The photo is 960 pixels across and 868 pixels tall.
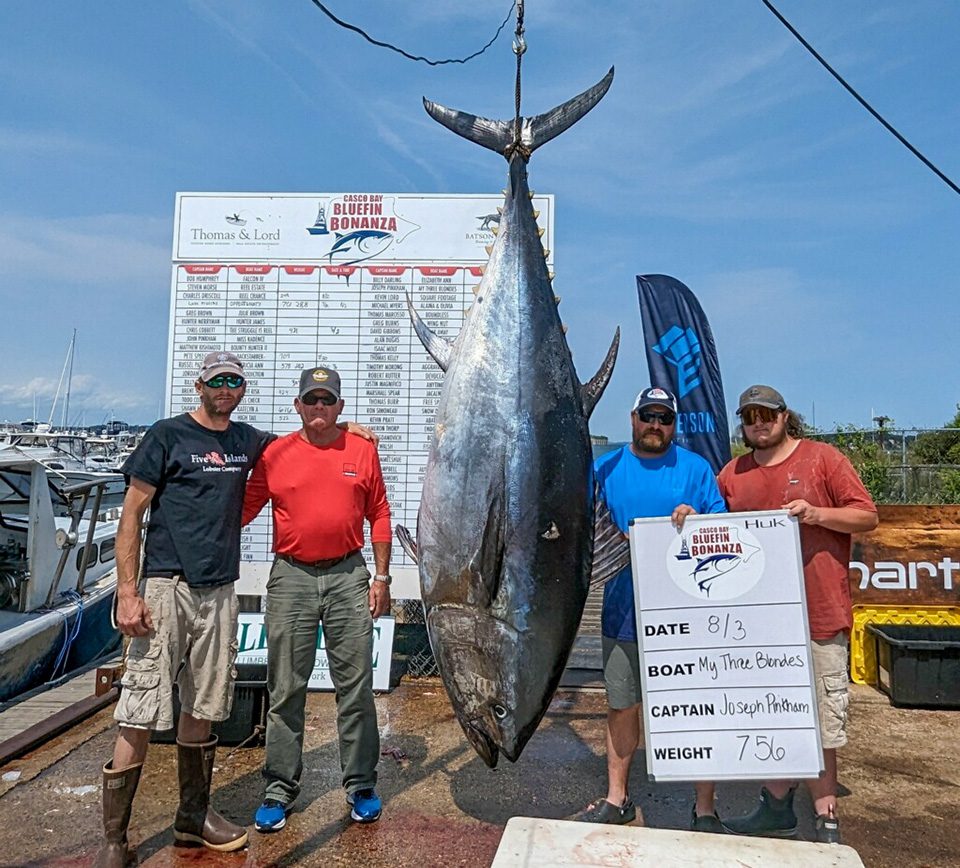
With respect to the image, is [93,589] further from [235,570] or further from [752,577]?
[752,577]

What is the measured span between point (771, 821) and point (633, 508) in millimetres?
1210

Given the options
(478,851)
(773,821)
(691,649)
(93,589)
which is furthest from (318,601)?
(93,589)

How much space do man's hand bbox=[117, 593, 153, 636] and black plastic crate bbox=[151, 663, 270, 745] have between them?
1.21 m

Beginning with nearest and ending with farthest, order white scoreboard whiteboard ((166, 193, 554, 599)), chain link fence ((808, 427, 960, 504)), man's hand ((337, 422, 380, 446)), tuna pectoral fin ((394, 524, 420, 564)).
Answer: tuna pectoral fin ((394, 524, 420, 564)) < man's hand ((337, 422, 380, 446)) < white scoreboard whiteboard ((166, 193, 554, 599)) < chain link fence ((808, 427, 960, 504))

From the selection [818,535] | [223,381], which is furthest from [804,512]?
[223,381]

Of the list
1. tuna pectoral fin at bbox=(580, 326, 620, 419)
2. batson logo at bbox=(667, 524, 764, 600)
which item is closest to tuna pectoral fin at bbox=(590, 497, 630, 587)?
batson logo at bbox=(667, 524, 764, 600)

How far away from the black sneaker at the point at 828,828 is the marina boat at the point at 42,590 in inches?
170

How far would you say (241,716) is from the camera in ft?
12.1

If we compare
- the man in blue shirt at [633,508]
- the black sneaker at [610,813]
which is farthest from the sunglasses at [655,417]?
the black sneaker at [610,813]

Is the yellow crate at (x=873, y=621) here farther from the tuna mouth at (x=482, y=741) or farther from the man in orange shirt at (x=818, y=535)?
the tuna mouth at (x=482, y=741)

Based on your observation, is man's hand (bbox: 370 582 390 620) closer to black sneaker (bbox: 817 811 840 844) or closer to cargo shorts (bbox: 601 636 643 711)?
cargo shorts (bbox: 601 636 643 711)

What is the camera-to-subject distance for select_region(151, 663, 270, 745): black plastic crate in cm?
367

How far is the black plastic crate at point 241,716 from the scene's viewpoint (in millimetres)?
3666

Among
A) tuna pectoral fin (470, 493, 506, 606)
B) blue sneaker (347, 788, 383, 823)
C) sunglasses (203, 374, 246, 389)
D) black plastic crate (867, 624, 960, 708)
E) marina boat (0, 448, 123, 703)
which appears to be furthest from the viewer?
marina boat (0, 448, 123, 703)
